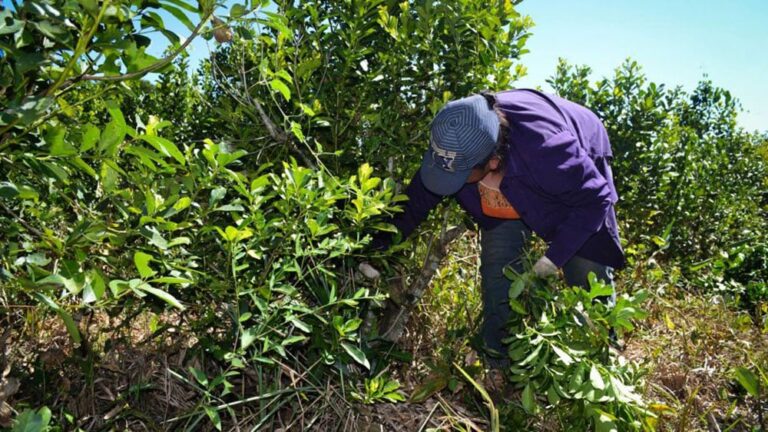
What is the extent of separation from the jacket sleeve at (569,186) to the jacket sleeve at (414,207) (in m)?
0.45

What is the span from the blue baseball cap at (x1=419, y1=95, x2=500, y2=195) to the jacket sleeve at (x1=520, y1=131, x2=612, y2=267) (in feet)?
0.71

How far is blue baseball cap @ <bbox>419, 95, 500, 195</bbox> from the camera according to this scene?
2.31 m

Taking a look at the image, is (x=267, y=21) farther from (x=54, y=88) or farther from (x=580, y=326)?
(x=580, y=326)

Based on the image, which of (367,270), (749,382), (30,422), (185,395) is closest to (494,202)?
(367,270)

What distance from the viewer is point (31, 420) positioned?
1.29 meters

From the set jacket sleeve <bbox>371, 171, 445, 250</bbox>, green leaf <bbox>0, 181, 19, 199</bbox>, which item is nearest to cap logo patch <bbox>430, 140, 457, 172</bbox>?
jacket sleeve <bbox>371, 171, 445, 250</bbox>

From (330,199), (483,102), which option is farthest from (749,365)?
(330,199)

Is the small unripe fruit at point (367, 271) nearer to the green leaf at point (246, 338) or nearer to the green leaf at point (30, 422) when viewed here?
the green leaf at point (246, 338)

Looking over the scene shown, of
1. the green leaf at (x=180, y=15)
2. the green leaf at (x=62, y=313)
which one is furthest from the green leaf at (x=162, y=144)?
the green leaf at (x=62, y=313)

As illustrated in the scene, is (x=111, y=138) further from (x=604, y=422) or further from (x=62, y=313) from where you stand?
(x=604, y=422)

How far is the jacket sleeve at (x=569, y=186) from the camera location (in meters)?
2.44

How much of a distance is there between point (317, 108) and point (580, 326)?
1309 millimetres

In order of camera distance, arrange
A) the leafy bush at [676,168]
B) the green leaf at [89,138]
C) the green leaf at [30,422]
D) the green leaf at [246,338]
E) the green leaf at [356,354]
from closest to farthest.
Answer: the green leaf at [30,422] → the green leaf at [89,138] → the green leaf at [246,338] → the green leaf at [356,354] → the leafy bush at [676,168]

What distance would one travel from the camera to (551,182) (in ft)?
8.07
